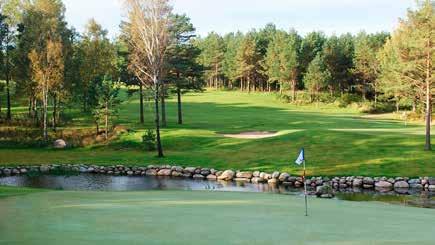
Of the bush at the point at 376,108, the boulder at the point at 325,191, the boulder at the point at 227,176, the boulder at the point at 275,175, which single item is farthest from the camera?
the bush at the point at 376,108

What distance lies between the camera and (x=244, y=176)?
33.3 m

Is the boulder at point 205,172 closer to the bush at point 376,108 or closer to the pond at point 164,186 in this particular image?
the pond at point 164,186

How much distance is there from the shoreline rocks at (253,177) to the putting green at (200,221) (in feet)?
32.5

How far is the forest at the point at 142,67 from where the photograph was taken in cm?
3834

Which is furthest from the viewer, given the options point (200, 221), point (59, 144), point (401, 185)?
point (59, 144)

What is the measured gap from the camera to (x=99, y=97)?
48.1 metres

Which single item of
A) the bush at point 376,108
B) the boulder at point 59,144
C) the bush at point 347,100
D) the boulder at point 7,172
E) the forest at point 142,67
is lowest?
the boulder at point 7,172

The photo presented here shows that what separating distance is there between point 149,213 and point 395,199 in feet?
50.4

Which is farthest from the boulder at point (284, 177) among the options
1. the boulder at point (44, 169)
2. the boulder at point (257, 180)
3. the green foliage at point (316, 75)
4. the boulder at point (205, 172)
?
the green foliage at point (316, 75)

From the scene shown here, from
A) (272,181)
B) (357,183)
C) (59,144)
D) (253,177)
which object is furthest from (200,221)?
(59,144)

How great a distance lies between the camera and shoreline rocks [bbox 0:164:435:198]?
97.1ft

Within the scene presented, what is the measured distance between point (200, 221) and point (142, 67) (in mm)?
31379

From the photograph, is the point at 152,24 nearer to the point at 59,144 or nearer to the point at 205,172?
the point at 205,172

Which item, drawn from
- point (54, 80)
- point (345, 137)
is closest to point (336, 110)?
point (345, 137)
